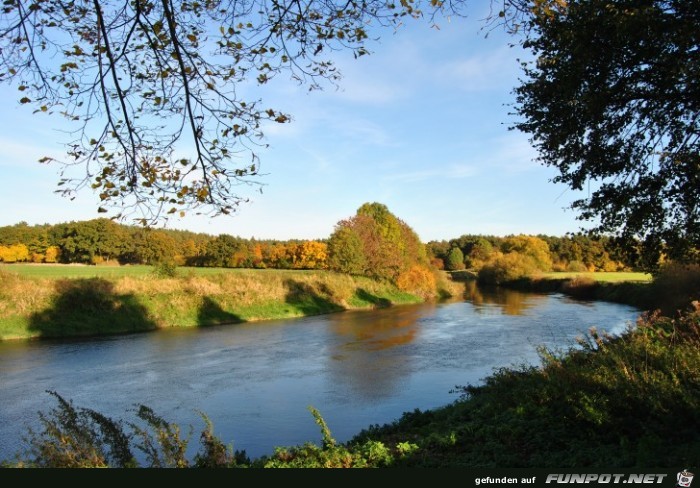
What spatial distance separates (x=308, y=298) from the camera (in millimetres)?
34875

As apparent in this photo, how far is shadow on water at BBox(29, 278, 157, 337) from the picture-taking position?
2252 cm

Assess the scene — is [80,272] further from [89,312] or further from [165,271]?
[89,312]

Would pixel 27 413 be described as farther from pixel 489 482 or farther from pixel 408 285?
pixel 408 285

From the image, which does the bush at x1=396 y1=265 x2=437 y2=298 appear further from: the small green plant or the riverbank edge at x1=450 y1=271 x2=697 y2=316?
the small green plant

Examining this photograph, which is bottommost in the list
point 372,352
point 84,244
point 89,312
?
point 372,352

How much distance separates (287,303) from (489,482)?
93.8 feet

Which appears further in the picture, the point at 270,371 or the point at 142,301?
the point at 142,301

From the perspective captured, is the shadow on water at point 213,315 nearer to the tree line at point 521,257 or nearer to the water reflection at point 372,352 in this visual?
the water reflection at point 372,352

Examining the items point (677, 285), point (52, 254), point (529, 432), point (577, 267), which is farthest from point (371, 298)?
point (577, 267)

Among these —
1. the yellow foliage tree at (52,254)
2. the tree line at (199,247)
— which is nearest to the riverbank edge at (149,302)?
the tree line at (199,247)

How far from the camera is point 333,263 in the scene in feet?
145

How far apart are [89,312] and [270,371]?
525 inches

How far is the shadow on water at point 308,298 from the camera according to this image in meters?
33.1

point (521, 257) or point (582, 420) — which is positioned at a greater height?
point (521, 257)
